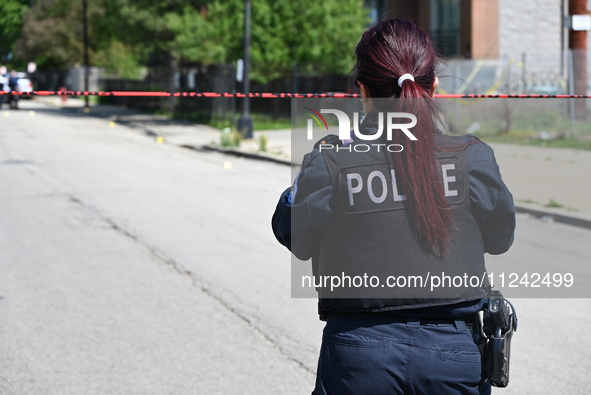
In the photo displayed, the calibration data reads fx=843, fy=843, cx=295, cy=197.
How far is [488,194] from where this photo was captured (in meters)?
2.45

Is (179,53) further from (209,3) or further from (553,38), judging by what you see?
(553,38)

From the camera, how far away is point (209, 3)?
30453 millimetres

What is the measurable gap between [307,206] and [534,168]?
13.3 meters

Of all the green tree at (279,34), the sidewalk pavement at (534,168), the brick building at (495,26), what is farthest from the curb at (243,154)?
the brick building at (495,26)

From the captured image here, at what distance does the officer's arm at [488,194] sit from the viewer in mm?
2428

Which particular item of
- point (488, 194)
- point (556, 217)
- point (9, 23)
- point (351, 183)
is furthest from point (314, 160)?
point (556, 217)

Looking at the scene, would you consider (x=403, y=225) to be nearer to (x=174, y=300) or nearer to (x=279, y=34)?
(x=174, y=300)

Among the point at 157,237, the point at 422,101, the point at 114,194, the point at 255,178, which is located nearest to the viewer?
the point at 422,101

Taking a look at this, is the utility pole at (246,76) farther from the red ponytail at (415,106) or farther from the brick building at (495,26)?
the red ponytail at (415,106)

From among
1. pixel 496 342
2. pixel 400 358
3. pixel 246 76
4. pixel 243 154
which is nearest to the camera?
pixel 400 358

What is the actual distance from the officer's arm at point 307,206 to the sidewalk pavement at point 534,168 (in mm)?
925

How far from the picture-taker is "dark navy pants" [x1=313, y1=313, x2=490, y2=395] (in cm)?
238

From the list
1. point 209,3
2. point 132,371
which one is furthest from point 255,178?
point 209,3

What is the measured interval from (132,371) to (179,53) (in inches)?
1066
